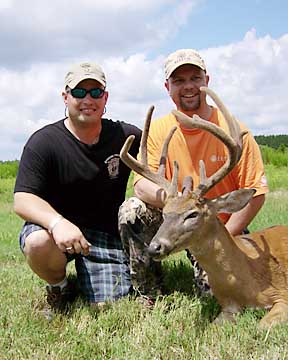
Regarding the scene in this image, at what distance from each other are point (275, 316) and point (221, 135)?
1.34 meters

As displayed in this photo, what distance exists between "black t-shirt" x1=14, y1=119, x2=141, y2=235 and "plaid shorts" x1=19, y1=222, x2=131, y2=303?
0.38 feet

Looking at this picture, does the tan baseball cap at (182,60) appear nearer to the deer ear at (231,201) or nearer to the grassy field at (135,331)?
the deer ear at (231,201)

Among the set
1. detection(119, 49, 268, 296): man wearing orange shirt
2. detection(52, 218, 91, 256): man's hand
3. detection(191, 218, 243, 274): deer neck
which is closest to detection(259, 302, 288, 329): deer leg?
detection(191, 218, 243, 274): deer neck

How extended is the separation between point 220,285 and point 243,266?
9.0 inches

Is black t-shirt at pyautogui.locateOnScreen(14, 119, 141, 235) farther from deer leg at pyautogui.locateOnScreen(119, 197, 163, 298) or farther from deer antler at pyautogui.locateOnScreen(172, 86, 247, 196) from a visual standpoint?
deer antler at pyautogui.locateOnScreen(172, 86, 247, 196)

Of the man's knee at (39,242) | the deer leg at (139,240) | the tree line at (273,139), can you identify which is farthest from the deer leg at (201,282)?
the tree line at (273,139)

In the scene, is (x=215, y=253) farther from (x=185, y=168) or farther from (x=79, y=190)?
(x=79, y=190)

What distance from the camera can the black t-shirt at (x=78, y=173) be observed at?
5344 mm

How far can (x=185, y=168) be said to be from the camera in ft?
18.3

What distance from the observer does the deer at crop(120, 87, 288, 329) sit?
4.51 metres

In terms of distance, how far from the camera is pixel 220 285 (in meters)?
4.72

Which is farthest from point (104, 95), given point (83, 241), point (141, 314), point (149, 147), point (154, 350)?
point (154, 350)

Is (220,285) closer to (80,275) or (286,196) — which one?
(80,275)

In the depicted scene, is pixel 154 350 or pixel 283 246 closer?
pixel 154 350
